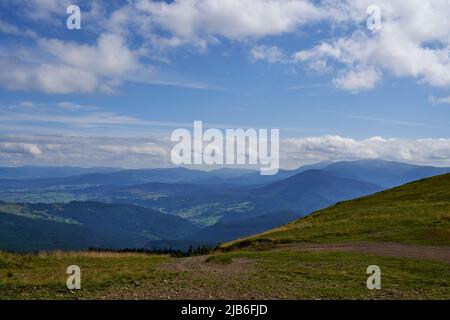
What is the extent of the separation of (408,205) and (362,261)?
1396 inches

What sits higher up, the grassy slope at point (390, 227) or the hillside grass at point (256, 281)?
the grassy slope at point (390, 227)

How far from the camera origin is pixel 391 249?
35688mm

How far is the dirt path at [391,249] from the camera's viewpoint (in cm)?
3192

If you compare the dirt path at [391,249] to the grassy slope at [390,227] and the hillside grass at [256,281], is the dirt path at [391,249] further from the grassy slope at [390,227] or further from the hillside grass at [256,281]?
the grassy slope at [390,227]

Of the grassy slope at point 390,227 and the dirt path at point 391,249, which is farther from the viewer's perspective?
the grassy slope at point 390,227

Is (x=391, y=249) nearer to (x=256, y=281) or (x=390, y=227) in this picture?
(x=390, y=227)

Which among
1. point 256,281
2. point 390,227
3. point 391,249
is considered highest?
point 390,227

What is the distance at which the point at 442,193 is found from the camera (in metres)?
69.0

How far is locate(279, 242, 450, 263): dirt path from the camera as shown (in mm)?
31922

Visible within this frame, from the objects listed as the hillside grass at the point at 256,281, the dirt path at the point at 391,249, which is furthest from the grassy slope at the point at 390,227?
the hillside grass at the point at 256,281

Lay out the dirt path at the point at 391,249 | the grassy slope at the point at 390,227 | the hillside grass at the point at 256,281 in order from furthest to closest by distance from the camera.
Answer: the grassy slope at the point at 390,227
the dirt path at the point at 391,249
the hillside grass at the point at 256,281

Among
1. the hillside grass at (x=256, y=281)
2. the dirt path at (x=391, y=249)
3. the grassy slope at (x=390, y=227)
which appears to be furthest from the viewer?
the grassy slope at (x=390, y=227)

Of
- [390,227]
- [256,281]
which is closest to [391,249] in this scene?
[390,227]
